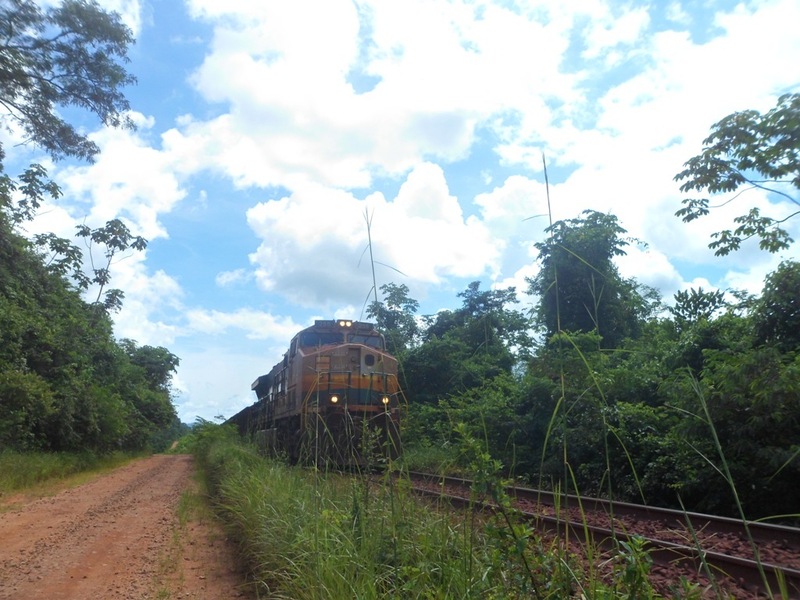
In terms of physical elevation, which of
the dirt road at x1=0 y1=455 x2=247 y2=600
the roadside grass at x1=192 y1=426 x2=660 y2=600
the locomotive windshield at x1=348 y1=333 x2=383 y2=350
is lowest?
the dirt road at x1=0 y1=455 x2=247 y2=600

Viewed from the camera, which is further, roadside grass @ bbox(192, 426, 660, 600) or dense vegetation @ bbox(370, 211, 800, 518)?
dense vegetation @ bbox(370, 211, 800, 518)

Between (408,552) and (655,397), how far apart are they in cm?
949

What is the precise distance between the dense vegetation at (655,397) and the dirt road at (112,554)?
2.43 metres

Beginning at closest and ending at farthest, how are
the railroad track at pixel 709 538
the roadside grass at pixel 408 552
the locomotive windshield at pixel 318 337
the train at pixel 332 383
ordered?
1. the roadside grass at pixel 408 552
2. the railroad track at pixel 709 538
3. the train at pixel 332 383
4. the locomotive windshield at pixel 318 337

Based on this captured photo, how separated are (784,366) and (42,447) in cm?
1870

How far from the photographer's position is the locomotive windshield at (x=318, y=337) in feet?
49.5

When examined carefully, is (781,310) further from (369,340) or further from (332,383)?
(369,340)

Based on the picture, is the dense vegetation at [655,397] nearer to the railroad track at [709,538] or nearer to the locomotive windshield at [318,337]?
the railroad track at [709,538]

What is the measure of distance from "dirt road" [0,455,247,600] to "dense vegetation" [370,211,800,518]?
2432mm

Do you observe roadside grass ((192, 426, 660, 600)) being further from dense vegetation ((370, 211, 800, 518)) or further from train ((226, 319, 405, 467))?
train ((226, 319, 405, 467))

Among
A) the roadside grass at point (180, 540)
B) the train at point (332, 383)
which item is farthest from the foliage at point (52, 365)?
the roadside grass at point (180, 540)

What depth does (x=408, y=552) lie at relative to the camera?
3.76 meters

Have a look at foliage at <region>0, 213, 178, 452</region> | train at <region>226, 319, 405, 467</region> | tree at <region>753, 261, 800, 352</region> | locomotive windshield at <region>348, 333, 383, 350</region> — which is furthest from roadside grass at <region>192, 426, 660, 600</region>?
foliage at <region>0, 213, 178, 452</region>

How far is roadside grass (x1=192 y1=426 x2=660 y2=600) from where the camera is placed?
269cm
